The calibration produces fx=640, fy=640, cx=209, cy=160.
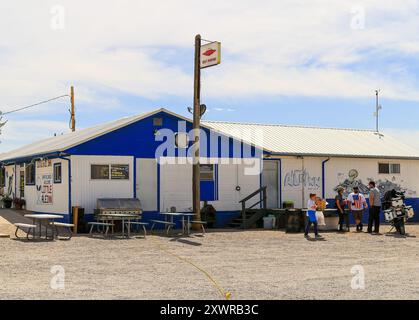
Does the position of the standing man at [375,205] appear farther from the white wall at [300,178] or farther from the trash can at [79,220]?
the trash can at [79,220]

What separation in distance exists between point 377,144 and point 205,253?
59.3 ft

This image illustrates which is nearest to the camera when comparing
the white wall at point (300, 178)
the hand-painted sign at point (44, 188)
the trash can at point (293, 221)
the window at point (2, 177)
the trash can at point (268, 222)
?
the trash can at point (293, 221)

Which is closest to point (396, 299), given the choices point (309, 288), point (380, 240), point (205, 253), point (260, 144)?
point (309, 288)

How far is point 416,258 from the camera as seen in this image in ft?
49.3

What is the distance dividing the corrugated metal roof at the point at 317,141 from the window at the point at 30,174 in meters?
8.07

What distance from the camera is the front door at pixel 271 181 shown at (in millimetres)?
26672

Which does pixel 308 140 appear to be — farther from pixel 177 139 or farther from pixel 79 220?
pixel 79 220

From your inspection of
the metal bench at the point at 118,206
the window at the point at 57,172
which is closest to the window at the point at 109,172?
the metal bench at the point at 118,206

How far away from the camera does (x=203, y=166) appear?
81.6 ft

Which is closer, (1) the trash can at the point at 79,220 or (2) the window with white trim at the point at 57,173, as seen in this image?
(1) the trash can at the point at 79,220

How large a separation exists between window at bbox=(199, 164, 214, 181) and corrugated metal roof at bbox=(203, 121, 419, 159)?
2.38m

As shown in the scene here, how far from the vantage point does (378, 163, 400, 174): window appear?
2956 cm

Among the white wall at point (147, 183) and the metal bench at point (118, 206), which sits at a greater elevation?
the white wall at point (147, 183)
